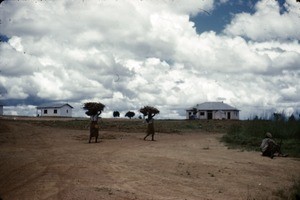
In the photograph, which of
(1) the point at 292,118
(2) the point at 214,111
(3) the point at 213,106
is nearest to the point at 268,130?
(1) the point at 292,118

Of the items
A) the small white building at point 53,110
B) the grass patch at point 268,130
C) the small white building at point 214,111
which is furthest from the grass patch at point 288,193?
the small white building at point 53,110

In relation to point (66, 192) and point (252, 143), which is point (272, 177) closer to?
point (66, 192)

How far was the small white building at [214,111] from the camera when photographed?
80.0m

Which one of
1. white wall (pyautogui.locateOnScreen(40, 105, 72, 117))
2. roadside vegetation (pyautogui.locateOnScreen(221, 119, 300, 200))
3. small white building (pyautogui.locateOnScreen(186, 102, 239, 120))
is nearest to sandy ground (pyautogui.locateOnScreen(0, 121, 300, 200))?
roadside vegetation (pyautogui.locateOnScreen(221, 119, 300, 200))

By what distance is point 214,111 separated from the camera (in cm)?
8025

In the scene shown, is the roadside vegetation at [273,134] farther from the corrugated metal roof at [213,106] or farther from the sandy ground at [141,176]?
the corrugated metal roof at [213,106]

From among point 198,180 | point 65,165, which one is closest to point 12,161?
point 65,165

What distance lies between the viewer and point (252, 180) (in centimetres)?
1184

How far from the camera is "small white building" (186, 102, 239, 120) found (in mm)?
80006

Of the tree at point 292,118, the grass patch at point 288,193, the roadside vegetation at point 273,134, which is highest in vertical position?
the tree at point 292,118

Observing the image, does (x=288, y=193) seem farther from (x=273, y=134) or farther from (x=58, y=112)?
(x=58, y=112)

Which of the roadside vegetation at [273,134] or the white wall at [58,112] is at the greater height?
the white wall at [58,112]

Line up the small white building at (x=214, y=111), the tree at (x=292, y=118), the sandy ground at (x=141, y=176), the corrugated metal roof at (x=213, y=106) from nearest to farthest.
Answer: the sandy ground at (x=141, y=176), the tree at (x=292, y=118), the small white building at (x=214, y=111), the corrugated metal roof at (x=213, y=106)

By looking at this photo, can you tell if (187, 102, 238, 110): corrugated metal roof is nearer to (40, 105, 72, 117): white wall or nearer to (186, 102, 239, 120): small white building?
(186, 102, 239, 120): small white building
